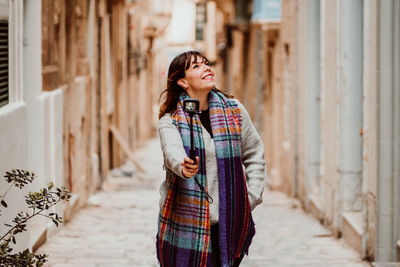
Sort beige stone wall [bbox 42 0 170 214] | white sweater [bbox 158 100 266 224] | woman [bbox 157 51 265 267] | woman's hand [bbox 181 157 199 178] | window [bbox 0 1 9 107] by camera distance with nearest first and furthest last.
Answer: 1. woman's hand [bbox 181 157 199 178]
2. white sweater [bbox 158 100 266 224]
3. woman [bbox 157 51 265 267]
4. window [bbox 0 1 9 107]
5. beige stone wall [bbox 42 0 170 214]

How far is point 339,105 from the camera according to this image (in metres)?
10.6

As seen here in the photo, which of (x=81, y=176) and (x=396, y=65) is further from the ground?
(x=396, y=65)

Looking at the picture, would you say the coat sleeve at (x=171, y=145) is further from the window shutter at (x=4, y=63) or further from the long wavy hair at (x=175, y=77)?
the window shutter at (x=4, y=63)

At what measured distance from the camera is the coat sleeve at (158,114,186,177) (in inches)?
189

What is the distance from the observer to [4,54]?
8180 millimetres

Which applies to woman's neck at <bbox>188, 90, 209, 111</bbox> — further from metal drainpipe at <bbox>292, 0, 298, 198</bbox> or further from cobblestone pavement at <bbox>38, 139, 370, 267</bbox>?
metal drainpipe at <bbox>292, 0, 298, 198</bbox>

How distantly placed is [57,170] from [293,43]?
5.44 meters

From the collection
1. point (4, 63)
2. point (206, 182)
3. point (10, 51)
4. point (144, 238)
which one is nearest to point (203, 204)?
point (206, 182)

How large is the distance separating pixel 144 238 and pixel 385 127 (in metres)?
3.43

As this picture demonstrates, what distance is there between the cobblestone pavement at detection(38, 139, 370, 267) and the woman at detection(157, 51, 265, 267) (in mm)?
3667

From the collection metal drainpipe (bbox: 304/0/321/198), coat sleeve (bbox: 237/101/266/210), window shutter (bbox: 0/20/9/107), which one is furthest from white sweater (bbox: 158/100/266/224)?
metal drainpipe (bbox: 304/0/321/198)

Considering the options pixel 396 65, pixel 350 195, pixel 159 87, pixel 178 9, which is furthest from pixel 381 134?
pixel 178 9

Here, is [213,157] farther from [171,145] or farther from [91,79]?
[91,79]

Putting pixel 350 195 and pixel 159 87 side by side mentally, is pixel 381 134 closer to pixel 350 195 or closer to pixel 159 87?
pixel 350 195
